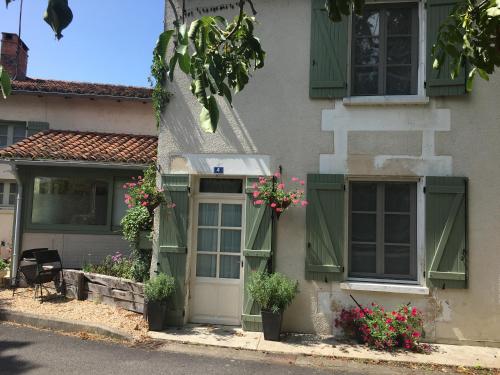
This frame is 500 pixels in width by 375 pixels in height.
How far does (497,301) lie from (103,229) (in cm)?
753

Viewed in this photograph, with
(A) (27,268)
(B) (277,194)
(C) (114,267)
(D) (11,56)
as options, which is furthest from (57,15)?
(D) (11,56)

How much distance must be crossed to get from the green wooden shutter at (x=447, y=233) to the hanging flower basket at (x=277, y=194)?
1884 millimetres

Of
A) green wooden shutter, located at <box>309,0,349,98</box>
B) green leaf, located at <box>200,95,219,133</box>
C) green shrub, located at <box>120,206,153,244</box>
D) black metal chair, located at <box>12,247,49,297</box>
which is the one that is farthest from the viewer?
black metal chair, located at <box>12,247,49,297</box>

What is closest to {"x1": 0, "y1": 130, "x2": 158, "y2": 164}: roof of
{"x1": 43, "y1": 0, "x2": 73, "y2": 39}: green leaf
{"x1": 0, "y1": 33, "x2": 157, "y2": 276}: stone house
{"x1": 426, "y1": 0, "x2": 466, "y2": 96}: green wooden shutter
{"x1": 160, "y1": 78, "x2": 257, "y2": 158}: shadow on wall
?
{"x1": 0, "y1": 33, "x2": 157, "y2": 276}: stone house

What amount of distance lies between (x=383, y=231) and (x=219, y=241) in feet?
8.57

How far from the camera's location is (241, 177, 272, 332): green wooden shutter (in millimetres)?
6316

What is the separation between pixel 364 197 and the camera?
644cm

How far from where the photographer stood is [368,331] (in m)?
5.77

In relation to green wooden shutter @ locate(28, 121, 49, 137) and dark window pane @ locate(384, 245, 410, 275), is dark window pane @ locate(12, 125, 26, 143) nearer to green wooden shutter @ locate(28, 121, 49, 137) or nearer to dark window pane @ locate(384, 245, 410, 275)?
green wooden shutter @ locate(28, 121, 49, 137)

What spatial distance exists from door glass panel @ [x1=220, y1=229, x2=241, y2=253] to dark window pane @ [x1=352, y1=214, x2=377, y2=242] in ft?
6.06

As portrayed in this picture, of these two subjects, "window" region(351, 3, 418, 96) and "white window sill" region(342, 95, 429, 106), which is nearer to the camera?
"white window sill" region(342, 95, 429, 106)

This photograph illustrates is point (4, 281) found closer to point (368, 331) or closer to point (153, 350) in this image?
point (153, 350)

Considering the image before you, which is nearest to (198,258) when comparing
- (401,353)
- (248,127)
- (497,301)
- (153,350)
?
(153,350)

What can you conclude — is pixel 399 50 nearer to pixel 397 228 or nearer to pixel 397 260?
pixel 397 228
